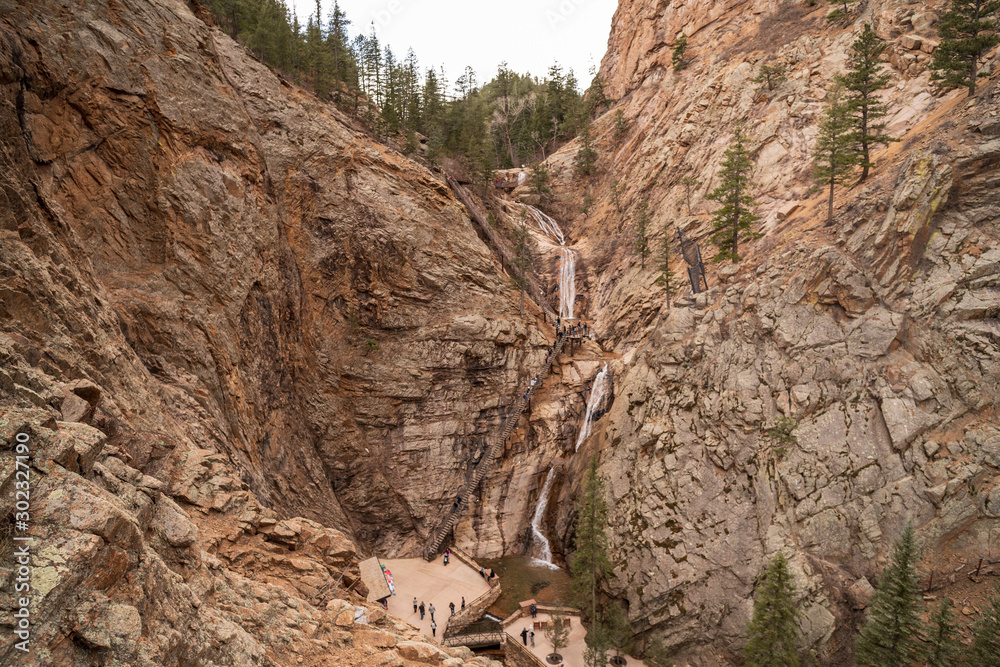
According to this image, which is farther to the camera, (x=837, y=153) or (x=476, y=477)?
(x=476, y=477)

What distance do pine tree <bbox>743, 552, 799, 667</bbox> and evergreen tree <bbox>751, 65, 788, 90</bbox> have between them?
40.0m

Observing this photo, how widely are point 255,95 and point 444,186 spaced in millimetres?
14824

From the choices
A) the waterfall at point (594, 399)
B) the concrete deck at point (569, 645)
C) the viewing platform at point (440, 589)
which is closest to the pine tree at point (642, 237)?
the waterfall at point (594, 399)

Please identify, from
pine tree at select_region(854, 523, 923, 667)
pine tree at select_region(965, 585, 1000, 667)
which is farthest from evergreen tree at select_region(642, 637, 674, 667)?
pine tree at select_region(965, 585, 1000, 667)

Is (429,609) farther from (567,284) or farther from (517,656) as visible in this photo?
(567,284)

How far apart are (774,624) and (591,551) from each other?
898cm

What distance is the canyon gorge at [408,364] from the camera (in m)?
10.1

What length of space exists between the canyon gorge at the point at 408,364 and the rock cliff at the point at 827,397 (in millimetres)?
146

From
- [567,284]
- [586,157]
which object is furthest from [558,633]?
[586,157]

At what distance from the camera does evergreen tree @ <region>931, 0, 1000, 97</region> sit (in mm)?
26594

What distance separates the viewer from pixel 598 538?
26.5 meters

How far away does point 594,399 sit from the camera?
1478 inches

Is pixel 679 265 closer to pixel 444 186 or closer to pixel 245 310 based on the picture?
pixel 444 186

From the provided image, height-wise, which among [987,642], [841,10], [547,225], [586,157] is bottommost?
[987,642]
